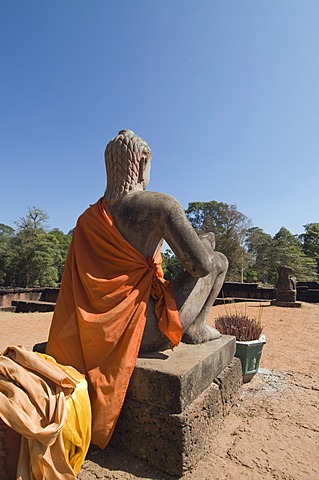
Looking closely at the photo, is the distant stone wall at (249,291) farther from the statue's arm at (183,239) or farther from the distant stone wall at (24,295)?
the statue's arm at (183,239)

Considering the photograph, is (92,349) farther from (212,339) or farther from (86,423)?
(212,339)

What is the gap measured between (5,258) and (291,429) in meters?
29.3

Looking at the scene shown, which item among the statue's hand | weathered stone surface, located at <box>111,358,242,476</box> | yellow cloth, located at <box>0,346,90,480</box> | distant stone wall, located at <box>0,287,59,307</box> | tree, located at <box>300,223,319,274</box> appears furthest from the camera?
→ tree, located at <box>300,223,319,274</box>

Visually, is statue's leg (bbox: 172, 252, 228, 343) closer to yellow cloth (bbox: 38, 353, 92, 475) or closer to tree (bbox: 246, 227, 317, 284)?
yellow cloth (bbox: 38, 353, 92, 475)

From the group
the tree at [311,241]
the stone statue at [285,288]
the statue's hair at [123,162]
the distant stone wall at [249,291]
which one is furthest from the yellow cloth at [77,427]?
the tree at [311,241]

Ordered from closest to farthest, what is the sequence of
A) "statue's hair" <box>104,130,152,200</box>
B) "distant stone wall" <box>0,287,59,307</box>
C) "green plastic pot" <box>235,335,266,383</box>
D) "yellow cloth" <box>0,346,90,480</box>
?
"yellow cloth" <box>0,346,90,480</box>, "statue's hair" <box>104,130,152,200</box>, "green plastic pot" <box>235,335,266,383</box>, "distant stone wall" <box>0,287,59,307</box>

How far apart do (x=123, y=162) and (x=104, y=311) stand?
0.98 m

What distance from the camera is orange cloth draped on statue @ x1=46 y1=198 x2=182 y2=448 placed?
1608 mm

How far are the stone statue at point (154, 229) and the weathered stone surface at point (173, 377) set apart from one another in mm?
163

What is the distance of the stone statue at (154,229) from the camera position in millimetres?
1824

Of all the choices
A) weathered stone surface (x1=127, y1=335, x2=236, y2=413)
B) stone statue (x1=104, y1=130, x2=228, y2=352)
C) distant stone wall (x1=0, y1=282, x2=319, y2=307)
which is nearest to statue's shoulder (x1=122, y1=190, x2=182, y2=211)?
stone statue (x1=104, y1=130, x2=228, y2=352)

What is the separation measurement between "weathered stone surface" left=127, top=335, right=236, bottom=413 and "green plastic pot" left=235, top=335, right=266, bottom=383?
3.00 feet

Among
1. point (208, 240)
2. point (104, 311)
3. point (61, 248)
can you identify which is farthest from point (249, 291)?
point (61, 248)

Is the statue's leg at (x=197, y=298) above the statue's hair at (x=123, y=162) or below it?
below
